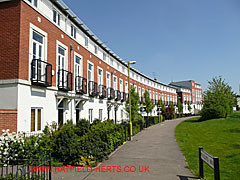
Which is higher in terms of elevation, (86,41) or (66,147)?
(86,41)

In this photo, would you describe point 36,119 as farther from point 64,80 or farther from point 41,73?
point 64,80

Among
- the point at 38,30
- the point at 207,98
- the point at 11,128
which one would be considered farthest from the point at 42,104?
the point at 207,98

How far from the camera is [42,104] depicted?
10.5 metres

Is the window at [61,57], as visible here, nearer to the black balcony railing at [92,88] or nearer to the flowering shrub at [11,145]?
the black balcony railing at [92,88]

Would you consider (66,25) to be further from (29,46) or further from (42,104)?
(42,104)

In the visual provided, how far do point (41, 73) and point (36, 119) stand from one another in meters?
2.43

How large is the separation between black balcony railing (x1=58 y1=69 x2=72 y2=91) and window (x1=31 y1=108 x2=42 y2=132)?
7.50 feet

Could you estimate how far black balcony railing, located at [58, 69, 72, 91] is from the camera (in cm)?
→ 1227

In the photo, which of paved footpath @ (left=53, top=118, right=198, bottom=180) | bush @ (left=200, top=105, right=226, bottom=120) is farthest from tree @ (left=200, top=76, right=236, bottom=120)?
paved footpath @ (left=53, top=118, right=198, bottom=180)

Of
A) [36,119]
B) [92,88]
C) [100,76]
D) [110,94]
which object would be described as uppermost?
[100,76]

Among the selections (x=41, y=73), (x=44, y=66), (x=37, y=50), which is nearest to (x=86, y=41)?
(x=37, y=50)

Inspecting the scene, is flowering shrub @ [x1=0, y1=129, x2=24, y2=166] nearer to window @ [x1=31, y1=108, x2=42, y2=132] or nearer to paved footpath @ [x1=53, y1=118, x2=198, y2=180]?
window @ [x1=31, y1=108, x2=42, y2=132]

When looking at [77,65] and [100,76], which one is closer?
[77,65]

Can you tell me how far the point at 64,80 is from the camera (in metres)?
13.0
